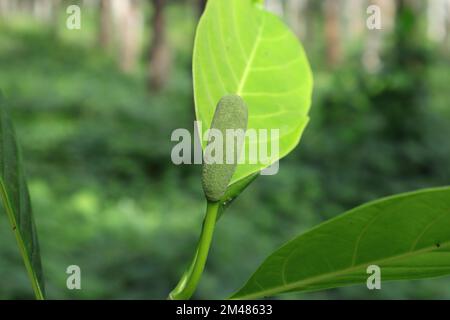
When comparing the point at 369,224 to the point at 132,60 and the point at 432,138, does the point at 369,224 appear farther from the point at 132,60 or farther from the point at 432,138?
the point at 132,60

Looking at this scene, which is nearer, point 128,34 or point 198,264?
point 198,264

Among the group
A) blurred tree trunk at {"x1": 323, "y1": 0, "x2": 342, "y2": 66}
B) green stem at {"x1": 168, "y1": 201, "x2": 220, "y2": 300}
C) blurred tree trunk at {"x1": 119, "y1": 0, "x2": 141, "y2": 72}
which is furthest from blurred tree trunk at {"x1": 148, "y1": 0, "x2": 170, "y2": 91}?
green stem at {"x1": 168, "y1": 201, "x2": 220, "y2": 300}

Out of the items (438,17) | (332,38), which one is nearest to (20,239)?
(332,38)

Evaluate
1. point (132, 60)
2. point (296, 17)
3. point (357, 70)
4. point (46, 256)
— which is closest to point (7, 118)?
point (46, 256)

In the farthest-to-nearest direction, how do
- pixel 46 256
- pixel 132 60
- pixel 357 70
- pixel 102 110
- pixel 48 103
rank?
pixel 132 60 < pixel 48 103 < pixel 102 110 < pixel 357 70 < pixel 46 256

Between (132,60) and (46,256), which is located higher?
(132,60)

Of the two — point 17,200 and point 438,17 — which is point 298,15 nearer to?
point 438,17

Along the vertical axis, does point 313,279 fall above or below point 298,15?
below

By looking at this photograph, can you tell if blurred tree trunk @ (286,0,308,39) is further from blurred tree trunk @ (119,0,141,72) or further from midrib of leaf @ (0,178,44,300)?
midrib of leaf @ (0,178,44,300)
